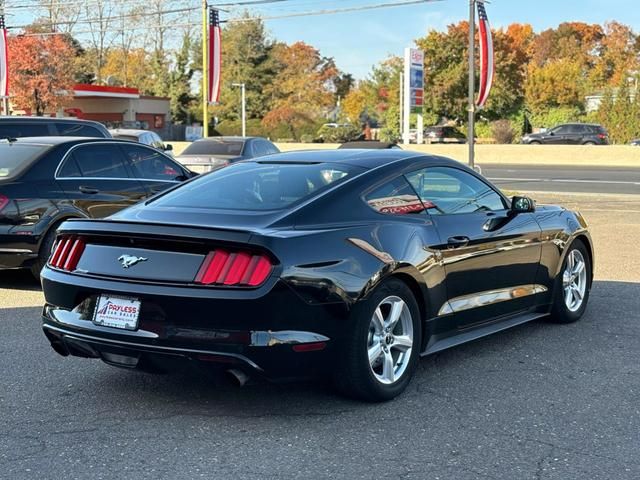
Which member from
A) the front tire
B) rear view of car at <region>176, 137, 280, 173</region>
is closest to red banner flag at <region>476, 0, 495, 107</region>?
rear view of car at <region>176, 137, 280, 173</region>

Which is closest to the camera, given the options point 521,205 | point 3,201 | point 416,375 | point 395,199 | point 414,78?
point 395,199

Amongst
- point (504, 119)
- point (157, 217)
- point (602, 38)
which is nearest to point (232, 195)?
point (157, 217)

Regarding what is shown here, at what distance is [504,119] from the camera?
216 ft

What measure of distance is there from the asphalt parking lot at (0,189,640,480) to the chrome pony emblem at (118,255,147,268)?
0.86 m

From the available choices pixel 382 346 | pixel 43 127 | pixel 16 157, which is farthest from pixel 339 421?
pixel 43 127

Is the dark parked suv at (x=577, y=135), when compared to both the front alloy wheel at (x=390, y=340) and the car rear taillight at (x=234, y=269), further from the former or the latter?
the car rear taillight at (x=234, y=269)

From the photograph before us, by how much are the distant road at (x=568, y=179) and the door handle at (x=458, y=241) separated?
17300 millimetres

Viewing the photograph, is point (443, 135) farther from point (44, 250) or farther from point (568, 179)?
point (44, 250)

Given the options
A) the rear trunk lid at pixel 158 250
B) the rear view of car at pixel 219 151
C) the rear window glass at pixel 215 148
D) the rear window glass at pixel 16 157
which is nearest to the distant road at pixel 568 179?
the rear view of car at pixel 219 151

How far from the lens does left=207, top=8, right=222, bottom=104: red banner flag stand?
29.4m

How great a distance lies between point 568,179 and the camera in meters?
26.8

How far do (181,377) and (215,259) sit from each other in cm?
136

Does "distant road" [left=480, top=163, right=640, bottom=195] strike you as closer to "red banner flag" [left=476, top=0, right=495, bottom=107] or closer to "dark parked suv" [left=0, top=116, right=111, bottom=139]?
"red banner flag" [left=476, top=0, right=495, bottom=107]

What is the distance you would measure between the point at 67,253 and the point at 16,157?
414cm
